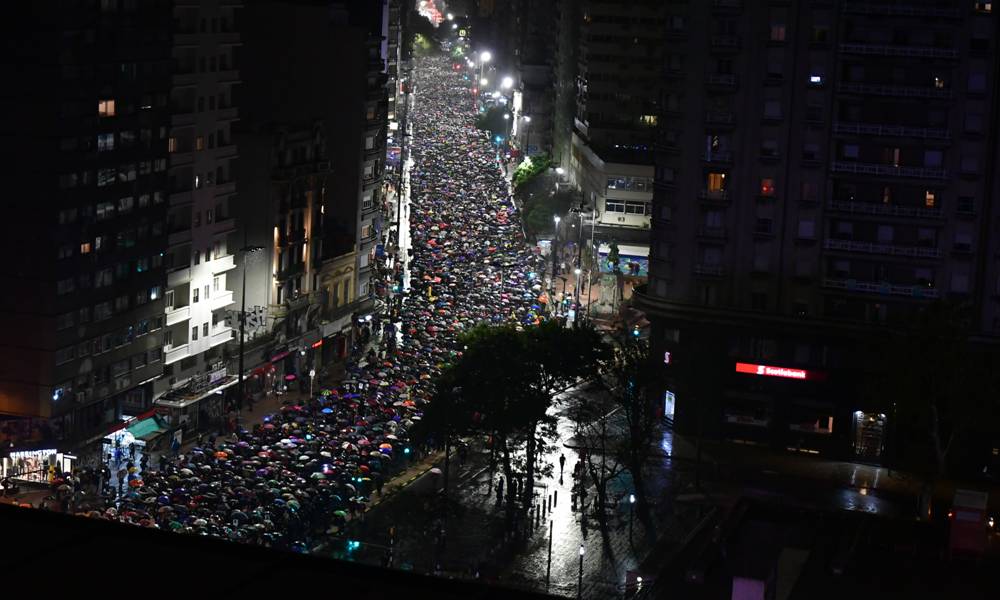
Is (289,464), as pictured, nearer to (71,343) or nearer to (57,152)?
(71,343)

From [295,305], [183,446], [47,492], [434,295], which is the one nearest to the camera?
[47,492]

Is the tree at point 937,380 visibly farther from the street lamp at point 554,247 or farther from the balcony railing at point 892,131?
the street lamp at point 554,247

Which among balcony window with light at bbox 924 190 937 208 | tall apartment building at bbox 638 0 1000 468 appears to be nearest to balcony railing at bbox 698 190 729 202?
tall apartment building at bbox 638 0 1000 468

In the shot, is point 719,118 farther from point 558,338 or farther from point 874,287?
point 558,338

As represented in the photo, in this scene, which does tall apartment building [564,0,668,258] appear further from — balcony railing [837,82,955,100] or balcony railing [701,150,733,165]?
balcony railing [837,82,955,100]

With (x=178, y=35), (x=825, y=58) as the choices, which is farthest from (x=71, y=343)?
(x=825, y=58)

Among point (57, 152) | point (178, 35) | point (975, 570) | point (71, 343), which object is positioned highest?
point (178, 35)

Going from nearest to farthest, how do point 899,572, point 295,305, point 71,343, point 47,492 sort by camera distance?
point 899,572 → point 47,492 → point 71,343 → point 295,305

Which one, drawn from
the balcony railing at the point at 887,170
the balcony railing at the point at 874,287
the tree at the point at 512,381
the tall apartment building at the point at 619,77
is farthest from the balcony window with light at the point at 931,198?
the tall apartment building at the point at 619,77

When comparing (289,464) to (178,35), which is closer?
(289,464)
